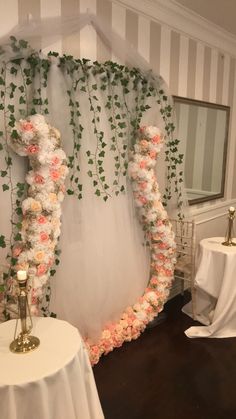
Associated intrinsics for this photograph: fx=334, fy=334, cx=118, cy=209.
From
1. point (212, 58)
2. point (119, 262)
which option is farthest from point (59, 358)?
point (212, 58)

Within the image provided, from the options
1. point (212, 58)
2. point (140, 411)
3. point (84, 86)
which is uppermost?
point (212, 58)

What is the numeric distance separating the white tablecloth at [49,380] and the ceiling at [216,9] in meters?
2.73

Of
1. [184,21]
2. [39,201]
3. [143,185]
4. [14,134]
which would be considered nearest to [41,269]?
[39,201]

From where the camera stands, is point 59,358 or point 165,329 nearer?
Answer: point 59,358

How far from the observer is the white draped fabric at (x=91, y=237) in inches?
81.6

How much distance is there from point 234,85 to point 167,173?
172 centimetres

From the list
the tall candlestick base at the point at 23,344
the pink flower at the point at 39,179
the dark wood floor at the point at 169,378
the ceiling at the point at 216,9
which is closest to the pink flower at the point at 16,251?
the pink flower at the point at 39,179

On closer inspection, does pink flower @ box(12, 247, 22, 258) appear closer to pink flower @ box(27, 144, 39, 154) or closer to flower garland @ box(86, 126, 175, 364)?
pink flower @ box(27, 144, 39, 154)

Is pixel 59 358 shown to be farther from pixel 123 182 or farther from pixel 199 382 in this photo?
pixel 123 182

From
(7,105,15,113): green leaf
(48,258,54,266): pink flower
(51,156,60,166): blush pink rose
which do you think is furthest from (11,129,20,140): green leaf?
(48,258,54,266): pink flower

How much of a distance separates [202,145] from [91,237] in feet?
5.90

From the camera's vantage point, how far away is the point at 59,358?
145 centimetres

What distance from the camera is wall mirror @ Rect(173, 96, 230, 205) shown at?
127 inches

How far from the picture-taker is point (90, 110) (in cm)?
225
